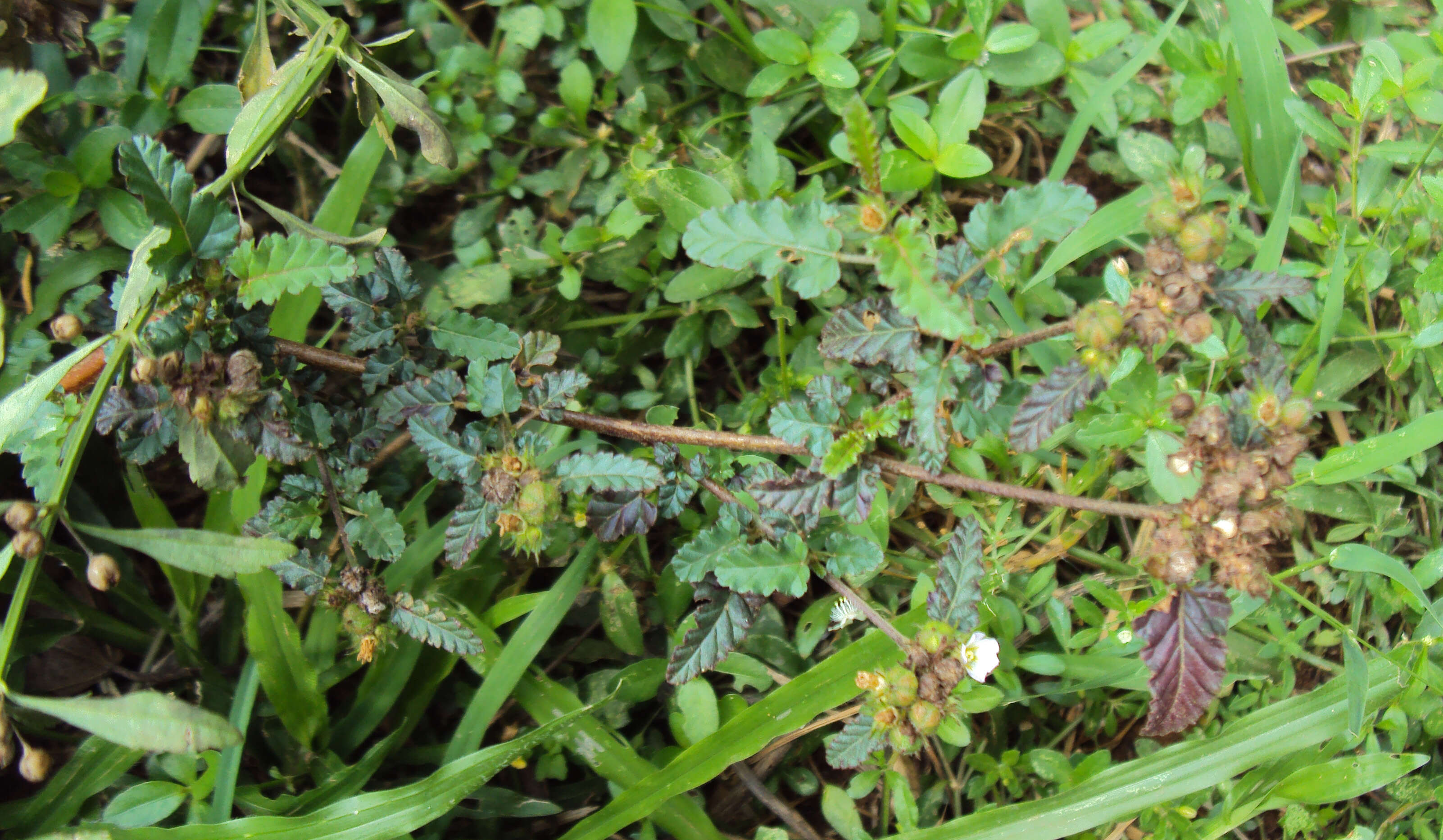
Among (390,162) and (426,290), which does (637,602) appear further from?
(390,162)

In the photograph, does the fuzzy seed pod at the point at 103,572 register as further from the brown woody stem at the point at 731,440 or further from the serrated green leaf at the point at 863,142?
the serrated green leaf at the point at 863,142

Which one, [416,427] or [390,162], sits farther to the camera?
[390,162]

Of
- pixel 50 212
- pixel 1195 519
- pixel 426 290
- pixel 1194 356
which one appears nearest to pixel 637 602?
pixel 426 290

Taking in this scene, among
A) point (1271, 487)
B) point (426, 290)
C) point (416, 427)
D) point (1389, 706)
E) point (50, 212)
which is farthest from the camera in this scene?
point (426, 290)

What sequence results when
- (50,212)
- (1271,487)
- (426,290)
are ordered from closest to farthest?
(1271,487) → (50,212) → (426,290)

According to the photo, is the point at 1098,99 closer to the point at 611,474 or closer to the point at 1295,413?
the point at 1295,413

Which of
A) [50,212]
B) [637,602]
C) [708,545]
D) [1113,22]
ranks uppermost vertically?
[1113,22]

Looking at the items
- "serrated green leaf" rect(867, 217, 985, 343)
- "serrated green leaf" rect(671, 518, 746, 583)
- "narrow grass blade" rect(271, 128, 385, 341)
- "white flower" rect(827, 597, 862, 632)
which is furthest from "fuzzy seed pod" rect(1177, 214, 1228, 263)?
"narrow grass blade" rect(271, 128, 385, 341)
